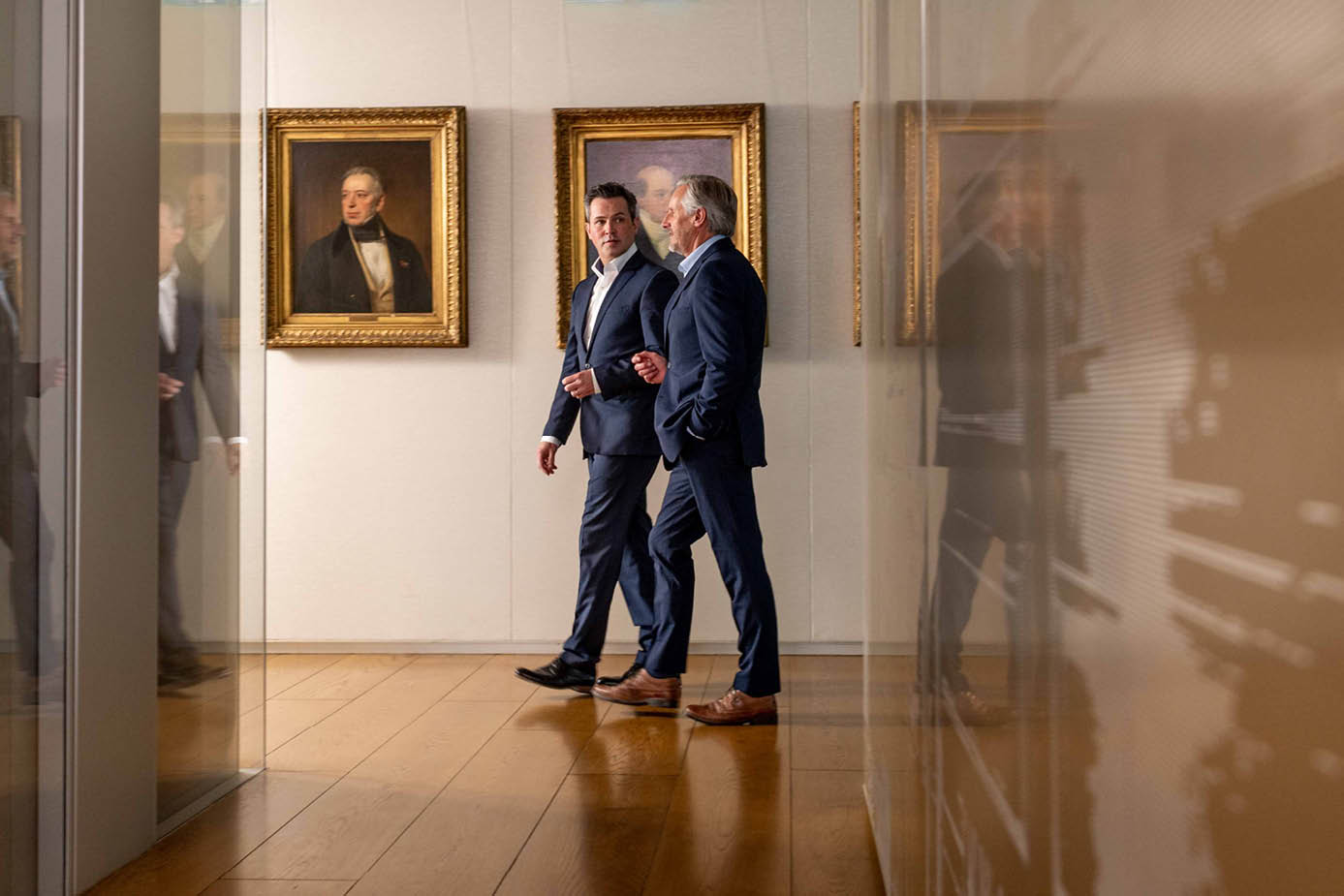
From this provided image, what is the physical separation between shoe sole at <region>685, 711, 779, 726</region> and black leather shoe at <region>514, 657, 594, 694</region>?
0.53m

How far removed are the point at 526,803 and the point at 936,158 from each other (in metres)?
1.89

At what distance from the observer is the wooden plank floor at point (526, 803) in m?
2.33

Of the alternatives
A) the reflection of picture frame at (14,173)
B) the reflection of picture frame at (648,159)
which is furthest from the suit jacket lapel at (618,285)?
the reflection of picture frame at (14,173)

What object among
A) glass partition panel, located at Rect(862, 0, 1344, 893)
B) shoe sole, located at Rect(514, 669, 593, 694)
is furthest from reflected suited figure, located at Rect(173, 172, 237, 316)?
glass partition panel, located at Rect(862, 0, 1344, 893)

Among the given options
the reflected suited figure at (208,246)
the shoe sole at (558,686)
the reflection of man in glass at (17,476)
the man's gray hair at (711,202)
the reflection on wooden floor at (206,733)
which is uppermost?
the man's gray hair at (711,202)

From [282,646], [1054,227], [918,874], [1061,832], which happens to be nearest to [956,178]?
[1054,227]

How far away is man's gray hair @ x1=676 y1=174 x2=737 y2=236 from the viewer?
3.83m

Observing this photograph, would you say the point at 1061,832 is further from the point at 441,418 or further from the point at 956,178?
the point at 441,418

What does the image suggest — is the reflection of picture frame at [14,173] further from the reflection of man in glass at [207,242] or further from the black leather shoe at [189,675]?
the black leather shoe at [189,675]

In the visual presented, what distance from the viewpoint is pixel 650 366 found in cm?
415

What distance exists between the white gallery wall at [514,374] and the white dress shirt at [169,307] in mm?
2385

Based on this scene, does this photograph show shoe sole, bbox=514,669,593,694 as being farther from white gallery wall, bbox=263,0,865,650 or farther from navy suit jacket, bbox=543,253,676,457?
white gallery wall, bbox=263,0,865,650

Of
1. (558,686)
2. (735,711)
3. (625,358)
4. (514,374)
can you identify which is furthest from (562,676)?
(514,374)

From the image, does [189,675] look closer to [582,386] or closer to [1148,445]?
[582,386]
